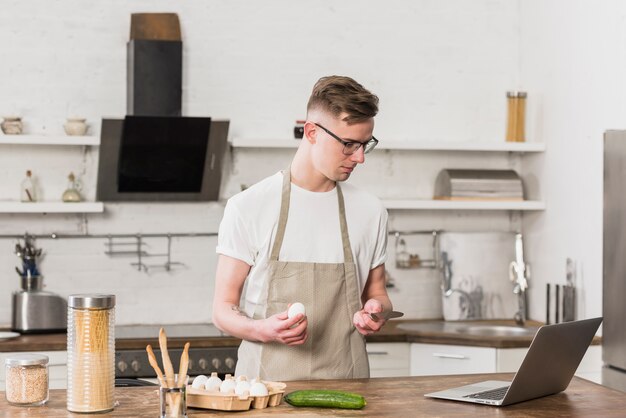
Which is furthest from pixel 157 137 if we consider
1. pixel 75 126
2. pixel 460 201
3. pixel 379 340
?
pixel 460 201

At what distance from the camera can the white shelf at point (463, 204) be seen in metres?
5.36

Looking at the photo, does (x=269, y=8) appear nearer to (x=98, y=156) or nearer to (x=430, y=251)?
(x=98, y=156)

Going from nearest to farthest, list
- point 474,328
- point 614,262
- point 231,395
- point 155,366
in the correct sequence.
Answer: point 155,366, point 231,395, point 614,262, point 474,328

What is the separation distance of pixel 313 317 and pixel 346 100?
727 millimetres

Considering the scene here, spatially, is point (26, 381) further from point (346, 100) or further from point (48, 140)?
point (48, 140)

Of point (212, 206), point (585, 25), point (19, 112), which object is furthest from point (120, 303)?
point (585, 25)

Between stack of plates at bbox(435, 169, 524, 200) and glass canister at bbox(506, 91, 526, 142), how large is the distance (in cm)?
22

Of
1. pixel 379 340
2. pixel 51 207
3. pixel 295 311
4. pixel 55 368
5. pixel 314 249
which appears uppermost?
pixel 51 207

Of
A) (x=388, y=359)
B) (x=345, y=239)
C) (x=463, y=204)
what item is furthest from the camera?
(x=463, y=204)

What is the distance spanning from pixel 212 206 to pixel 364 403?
2.96 metres

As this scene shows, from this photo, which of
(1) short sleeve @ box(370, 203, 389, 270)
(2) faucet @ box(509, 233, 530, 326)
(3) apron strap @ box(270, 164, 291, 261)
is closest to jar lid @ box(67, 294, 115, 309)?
(3) apron strap @ box(270, 164, 291, 261)

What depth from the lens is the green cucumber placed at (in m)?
2.54

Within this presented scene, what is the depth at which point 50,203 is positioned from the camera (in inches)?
197

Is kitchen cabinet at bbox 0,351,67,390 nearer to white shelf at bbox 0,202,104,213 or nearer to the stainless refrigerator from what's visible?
white shelf at bbox 0,202,104,213
